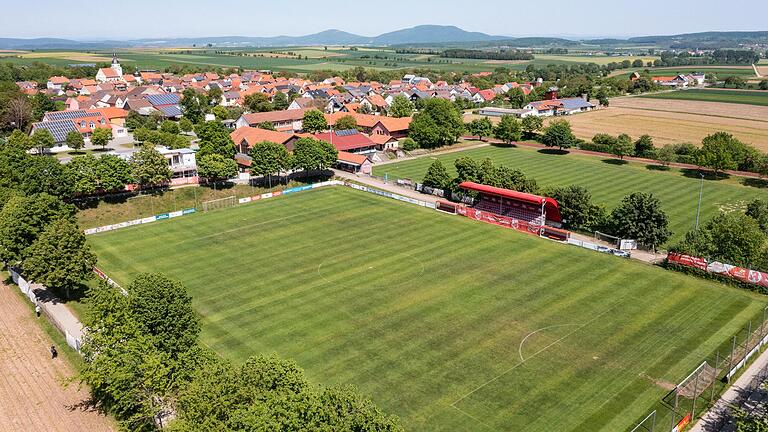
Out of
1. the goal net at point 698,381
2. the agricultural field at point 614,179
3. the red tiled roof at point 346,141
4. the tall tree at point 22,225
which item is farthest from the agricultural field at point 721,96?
the tall tree at point 22,225

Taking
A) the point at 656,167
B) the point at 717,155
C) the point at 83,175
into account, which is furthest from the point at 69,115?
the point at 717,155

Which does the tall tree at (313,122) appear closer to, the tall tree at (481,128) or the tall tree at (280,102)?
the tall tree at (481,128)

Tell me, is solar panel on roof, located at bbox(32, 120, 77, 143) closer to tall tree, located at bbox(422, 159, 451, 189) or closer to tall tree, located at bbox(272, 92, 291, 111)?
tall tree, located at bbox(272, 92, 291, 111)

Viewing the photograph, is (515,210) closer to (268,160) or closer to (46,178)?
(268,160)

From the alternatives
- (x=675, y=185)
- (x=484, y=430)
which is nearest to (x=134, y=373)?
(x=484, y=430)

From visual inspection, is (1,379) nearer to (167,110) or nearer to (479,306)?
(479,306)

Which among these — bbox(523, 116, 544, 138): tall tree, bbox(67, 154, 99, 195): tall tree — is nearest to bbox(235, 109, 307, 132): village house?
bbox(523, 116, 544, 138): tall tree

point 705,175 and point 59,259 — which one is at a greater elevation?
point 59,259
